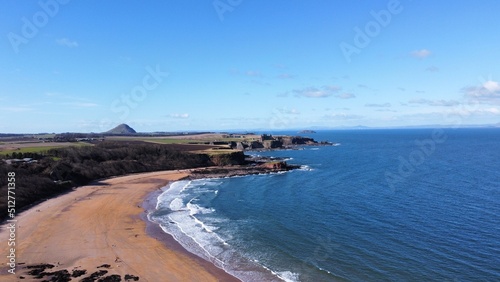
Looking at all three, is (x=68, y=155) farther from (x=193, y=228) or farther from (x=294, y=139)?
(x=294, y=139)

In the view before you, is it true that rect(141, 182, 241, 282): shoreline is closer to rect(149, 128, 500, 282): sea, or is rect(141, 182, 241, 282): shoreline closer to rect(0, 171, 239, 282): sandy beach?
rect(0, 171, 239, 282): sandy beach

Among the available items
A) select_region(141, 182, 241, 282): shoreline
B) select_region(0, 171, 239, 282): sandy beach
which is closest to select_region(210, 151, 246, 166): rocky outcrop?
select_region(0, 171, 239, 282): sandy beach

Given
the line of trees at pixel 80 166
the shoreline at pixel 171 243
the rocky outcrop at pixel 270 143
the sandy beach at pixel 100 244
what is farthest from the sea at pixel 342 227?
the rocky outcrop at pixel 270 143

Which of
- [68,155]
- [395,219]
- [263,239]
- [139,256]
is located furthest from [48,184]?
[395,219]

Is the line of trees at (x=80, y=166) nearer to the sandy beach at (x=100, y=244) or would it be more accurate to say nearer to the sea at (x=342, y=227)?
the sandy beach at (x=100, y=244)

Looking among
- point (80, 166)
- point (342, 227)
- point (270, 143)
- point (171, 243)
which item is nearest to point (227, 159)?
point (80, 166)
